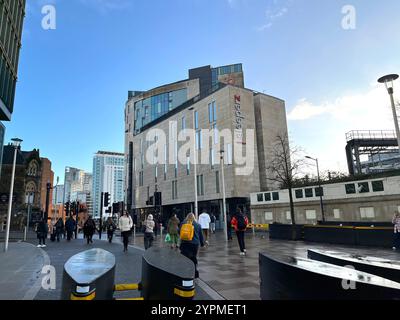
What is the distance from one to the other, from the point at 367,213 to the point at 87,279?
26.6 metres

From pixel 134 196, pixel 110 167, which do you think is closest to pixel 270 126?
pixel 134 196

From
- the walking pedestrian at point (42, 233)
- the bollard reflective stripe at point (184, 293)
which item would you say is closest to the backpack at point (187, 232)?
the bollard reflective stripe at point (184, 293)

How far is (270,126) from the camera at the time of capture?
4628 centimetres

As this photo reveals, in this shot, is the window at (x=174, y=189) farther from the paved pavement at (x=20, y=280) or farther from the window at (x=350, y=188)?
the paved pavement at (x=20, y=280)

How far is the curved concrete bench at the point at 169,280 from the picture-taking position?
128 inches

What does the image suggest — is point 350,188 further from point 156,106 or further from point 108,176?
point 108,176

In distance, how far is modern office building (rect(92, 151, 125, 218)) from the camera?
128m

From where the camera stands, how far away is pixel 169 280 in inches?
133

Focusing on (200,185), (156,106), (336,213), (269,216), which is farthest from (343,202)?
(156,106)

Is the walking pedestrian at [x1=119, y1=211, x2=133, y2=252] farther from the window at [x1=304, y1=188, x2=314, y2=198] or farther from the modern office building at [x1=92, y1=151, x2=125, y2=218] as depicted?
the modern office building at [x1=92, y1=151, x2=125, y2=218]

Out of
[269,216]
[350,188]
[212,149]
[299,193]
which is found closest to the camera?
[350,188]

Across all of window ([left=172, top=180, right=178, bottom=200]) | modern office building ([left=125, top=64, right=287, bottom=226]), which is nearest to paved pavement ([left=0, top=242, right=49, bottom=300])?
modern office building ([left=125, top=64, right=287, bottom=226])

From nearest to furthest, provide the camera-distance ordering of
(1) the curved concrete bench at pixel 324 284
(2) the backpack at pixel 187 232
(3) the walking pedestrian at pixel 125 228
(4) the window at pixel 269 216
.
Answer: (1) the curved concrete bench at pixel 324 284 → (2) the backpack at pixel 187 232 → (3) the walking pedestrian at pixel 125 228 → (4) the window at pixel 269 216
